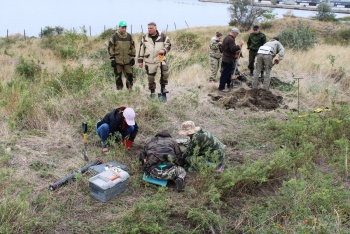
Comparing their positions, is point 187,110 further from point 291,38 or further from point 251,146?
point 291,38

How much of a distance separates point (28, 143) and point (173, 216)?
255cm

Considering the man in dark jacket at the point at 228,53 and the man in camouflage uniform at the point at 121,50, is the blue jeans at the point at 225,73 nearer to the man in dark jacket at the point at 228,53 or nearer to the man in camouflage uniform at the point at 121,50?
the man in dark jacket at the point at 228,53

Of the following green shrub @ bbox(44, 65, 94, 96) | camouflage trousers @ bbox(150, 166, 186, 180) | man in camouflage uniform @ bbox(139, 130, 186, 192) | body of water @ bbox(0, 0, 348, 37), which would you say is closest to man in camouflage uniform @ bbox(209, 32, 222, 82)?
green shrub @ bbox(44, 65, 94, 96)

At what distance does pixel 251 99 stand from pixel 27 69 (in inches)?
241

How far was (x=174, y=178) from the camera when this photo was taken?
4164mm

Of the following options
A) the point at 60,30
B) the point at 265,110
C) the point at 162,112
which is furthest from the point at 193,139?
the point at 60,30

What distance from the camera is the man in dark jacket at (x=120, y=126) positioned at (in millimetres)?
4695

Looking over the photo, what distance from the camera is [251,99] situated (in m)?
7.49

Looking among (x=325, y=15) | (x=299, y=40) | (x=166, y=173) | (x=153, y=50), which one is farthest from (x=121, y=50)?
(x=325, y=15)

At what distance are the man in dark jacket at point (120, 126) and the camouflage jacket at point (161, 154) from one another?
0.48 metres

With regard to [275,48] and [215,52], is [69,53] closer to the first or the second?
[215,52]

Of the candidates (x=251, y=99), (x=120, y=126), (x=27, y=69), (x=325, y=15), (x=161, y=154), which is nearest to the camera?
(x=161, y=154)

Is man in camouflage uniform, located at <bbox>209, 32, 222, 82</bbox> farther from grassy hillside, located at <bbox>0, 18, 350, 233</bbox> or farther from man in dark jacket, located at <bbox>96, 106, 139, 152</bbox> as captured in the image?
man in dark jacket, located at <bbox>96, 106, 139, 152</bbox>

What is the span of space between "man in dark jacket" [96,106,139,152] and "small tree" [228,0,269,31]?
31.2 m
